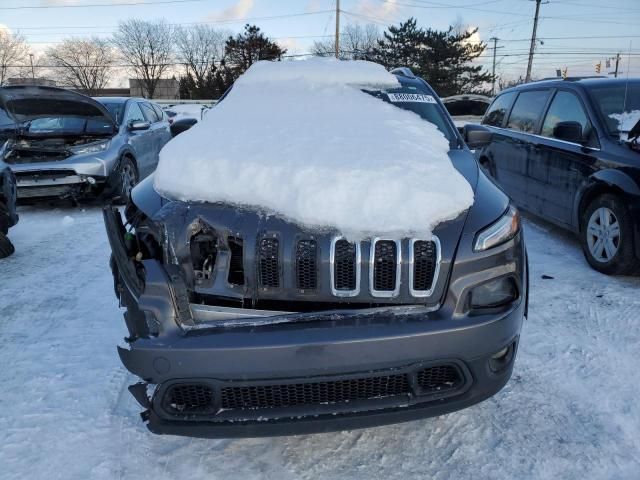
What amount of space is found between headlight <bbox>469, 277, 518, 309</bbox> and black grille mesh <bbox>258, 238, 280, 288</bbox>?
81 centimetres

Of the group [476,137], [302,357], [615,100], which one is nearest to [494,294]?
[302,357]

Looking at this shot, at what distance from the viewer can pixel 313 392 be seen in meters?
2.07

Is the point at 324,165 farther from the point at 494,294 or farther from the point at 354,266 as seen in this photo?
the point at 494,294

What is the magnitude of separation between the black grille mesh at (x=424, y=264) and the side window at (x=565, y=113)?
360 centimetres

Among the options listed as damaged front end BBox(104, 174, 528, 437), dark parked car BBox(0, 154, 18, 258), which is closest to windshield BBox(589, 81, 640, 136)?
damaged front end BBox(104, 174, 528, 437)

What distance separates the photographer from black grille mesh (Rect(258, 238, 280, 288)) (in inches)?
81.9

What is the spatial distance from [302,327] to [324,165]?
811 millimetres

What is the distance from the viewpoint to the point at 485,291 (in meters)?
2.17

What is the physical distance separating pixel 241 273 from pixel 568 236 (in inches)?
195

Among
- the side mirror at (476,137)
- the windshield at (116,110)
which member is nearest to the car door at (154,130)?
the windshield at (116,110)

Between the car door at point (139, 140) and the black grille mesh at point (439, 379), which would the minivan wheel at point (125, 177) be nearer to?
the car door at point (139, 140)

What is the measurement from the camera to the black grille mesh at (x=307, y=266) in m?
2.07

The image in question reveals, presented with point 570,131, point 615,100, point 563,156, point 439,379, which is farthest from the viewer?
point 563,156

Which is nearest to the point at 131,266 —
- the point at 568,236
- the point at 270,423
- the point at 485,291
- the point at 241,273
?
the point at 241,273
